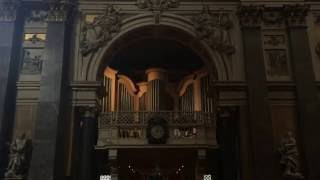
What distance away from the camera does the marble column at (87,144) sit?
1344 cm

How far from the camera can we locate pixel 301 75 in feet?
45.0

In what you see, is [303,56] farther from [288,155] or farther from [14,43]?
[14,43]

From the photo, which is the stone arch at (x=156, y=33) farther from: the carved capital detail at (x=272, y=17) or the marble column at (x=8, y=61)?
the marble column at (x=8, y=61)

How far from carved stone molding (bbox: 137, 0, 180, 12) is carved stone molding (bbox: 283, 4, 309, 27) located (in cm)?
347

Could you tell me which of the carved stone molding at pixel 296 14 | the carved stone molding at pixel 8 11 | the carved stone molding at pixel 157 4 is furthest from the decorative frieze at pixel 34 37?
the carved stone molding at pixel 296 14

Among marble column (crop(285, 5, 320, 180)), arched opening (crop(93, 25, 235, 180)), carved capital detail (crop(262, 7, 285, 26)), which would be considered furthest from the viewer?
arched opening (crop(93, 25, 235, 180))

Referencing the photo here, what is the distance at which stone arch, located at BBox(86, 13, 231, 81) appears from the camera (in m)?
14.3

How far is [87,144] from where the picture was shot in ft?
44.9

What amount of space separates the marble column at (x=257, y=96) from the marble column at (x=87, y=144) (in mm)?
4694

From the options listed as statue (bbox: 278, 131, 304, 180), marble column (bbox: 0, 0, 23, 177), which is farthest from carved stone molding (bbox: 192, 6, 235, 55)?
marble column (bbox: 0, 0, 23, 177)

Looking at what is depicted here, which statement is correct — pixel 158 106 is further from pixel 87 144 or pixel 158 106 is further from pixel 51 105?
pixel 51 105

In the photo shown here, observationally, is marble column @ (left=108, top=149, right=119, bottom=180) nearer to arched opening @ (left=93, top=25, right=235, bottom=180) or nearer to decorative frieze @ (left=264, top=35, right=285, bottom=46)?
arched opening @ (left=93, top=25, right=235, bottom=180)

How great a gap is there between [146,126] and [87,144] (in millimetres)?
3484

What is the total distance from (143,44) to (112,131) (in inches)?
140
